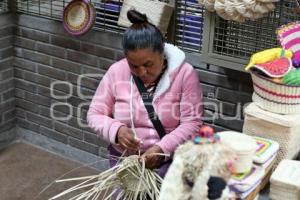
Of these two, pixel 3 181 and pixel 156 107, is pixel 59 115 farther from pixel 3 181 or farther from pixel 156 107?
pixel 156 107

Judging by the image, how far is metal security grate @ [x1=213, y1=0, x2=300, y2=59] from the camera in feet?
6.41

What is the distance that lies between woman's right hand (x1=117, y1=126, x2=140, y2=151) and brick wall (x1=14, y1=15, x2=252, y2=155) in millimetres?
679

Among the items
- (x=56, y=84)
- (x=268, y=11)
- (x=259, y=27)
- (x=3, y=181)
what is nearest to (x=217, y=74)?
(x=259, y=27)

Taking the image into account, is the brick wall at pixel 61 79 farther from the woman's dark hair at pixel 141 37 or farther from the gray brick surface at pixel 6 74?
the woman's dark hair at pixel 141 37

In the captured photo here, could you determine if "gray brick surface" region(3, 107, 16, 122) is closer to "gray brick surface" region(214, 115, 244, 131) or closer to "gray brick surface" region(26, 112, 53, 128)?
"gray brick surface" region(26, 112, 53, 128)

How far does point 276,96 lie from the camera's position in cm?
166

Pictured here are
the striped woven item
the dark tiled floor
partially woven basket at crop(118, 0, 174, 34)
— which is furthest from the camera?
the dark tiled floor

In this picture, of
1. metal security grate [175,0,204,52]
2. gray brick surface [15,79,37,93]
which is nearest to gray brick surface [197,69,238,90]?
metal security grate [175,0,204,52]

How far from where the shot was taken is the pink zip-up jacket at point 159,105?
6.43ft

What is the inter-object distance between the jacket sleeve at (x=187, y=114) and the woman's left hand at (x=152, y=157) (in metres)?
0.03

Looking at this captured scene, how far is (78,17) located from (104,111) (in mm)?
866

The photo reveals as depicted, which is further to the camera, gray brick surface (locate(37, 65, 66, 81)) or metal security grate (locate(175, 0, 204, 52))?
gray brick surface (locate(37, 65, 66, 81))

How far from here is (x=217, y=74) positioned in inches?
95.7

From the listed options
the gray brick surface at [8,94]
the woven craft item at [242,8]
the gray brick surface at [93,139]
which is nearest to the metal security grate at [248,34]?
the woven craft item at [242,8]
